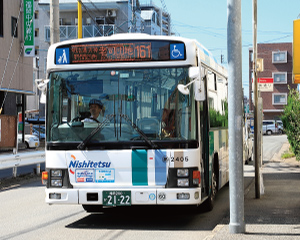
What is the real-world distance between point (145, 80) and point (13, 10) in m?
26.8

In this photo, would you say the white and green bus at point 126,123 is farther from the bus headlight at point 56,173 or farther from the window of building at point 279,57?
the window of building at point 279,57

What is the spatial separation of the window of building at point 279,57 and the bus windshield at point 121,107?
7805 centimetres

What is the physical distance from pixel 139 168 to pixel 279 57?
7868 cm

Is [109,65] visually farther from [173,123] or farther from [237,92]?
[237,92]

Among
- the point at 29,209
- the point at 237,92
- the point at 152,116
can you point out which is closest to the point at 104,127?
the point at 152,116

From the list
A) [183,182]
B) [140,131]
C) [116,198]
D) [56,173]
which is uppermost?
[140,131]

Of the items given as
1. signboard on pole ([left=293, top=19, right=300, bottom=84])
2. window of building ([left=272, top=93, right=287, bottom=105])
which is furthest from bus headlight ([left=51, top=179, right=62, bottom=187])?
window of building ([left=272, top=93, right=287, bottom=105])

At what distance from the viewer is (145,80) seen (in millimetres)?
9625

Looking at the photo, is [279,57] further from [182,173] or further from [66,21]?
[182,173]

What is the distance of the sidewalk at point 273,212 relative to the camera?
8.48 meters

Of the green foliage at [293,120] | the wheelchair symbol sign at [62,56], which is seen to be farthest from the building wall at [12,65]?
the wheelchair symbol sign at [62,56]

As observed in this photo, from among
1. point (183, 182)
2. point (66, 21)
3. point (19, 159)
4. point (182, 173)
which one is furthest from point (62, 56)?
point (66, 21)

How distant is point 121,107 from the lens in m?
9.57

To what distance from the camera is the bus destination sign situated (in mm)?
9727
